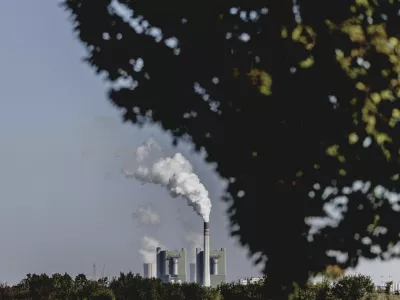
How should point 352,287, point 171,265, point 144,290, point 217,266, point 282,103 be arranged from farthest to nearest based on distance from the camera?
point 171,265, point 217,266, point 144,290, point 352,287, point 282,103

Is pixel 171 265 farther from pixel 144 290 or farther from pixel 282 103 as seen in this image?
pixel 282 103

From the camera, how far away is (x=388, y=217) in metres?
16.8

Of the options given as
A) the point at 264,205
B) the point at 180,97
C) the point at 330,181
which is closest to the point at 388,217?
the point at 330,181

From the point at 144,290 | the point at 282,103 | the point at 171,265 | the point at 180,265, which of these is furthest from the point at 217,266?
the point at 282,103

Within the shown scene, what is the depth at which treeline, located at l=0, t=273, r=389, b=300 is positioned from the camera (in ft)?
143

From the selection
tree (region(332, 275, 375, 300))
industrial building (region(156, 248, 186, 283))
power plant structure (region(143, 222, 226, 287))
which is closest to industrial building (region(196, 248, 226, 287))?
power plant structure (region(143, 222, 226, 287))

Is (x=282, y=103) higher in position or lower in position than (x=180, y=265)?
lower

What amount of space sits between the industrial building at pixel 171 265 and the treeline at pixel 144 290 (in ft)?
370

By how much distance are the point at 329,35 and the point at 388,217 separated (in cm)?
433

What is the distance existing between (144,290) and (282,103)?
38525mm

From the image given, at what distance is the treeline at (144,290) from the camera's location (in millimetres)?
43688

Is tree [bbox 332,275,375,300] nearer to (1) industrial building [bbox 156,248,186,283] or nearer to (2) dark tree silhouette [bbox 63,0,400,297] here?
(2) dark tree silhouette [bbox 63,0,400,297]

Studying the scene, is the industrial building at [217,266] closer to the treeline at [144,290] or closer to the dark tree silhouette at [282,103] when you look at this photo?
the treeline at [144,290]

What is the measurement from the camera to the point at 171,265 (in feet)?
584
